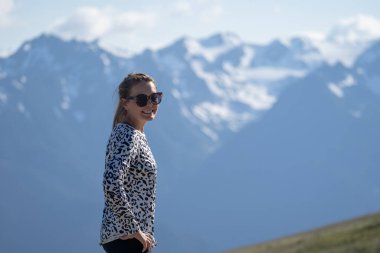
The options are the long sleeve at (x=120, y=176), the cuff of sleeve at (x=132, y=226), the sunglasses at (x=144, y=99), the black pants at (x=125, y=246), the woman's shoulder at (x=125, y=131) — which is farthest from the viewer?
the sunglasses at (x=144, y=99)

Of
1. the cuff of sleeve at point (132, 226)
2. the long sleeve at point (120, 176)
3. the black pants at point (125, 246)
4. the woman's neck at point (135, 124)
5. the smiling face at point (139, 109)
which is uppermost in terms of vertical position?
the smiling face at point (139, 109)

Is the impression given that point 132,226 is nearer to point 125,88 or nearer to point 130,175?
point 130,175

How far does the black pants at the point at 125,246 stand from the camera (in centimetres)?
818

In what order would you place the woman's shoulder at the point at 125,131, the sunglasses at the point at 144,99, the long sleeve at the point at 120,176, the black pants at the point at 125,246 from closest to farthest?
the long sleeve at the point at 120,176, the black pants at the point at 125,246, the woman's shoulder at the point at 125,131, the sunglasses at the point at 144,99

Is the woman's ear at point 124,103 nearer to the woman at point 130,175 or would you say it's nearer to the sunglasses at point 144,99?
the woman at point 130,175

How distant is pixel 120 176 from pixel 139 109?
3.33 ft

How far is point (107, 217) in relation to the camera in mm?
8375

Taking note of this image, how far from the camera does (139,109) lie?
8.74 m

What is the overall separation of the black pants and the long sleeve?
0.42ft

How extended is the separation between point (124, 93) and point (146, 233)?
1.57m

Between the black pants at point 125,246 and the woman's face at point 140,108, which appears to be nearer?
the black pants at point 125,246

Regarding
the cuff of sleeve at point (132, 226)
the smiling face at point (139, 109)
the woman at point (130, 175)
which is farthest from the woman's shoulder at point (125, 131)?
the cuff of sleeve at point (132, 226)

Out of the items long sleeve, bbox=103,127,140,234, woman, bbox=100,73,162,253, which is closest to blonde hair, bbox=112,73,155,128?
woman, bbox=100,73,162,253

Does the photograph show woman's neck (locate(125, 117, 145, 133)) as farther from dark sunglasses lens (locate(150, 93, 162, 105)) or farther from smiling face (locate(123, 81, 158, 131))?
dark sunglasses lens (locate(150, 93, 162, 105))
